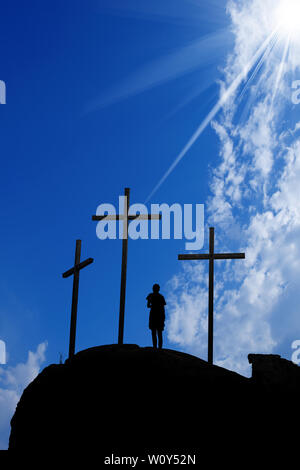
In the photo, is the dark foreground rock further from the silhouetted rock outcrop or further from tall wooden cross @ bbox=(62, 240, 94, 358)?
tall wooden cross @ bbox=(62, 240, 94, 358)

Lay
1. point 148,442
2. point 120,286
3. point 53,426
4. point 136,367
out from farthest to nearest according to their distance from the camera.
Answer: point 120,286
point 136,367
point 53,426
point 148,442

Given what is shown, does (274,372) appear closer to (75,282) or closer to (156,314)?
(156,314)

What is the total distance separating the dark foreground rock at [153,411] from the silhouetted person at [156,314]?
2.09 metres

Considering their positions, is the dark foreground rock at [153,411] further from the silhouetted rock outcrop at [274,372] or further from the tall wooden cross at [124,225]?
the tall wooden cross at [124,225]

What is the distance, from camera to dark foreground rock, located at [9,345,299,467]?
9.57 metres

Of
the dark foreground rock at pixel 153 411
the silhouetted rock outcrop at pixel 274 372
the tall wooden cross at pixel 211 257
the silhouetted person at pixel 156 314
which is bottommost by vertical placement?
the dark foreground rock at pixel 153 411

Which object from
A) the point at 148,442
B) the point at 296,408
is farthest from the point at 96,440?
the point at 296,408

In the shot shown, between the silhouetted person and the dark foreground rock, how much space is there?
209 cm

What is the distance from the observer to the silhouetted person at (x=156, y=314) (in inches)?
543

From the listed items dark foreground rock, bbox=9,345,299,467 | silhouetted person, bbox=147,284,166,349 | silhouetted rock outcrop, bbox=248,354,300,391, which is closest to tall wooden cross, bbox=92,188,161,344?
silhouetted person, bbox=147,284,166,349

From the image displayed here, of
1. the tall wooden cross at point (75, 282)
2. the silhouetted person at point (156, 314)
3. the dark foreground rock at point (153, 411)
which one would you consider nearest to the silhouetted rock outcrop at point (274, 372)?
the dark foreground rock at point (153, 411)
